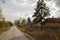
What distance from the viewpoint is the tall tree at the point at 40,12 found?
3.12 m

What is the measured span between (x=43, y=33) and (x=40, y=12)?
47 cm

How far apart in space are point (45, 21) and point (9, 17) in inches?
31.4

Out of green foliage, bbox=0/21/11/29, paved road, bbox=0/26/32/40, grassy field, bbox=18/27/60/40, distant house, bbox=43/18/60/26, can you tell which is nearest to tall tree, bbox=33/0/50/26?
distant house, bbox=43/18/60/26

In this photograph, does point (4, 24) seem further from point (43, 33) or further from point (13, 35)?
point (43, 33)

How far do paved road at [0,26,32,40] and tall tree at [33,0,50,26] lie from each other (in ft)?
1.40

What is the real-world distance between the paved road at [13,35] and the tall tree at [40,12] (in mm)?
428

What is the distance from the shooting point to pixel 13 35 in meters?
3.07

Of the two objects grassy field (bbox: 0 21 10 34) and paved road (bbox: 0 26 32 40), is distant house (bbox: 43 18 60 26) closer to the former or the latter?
paved road (bbox: 0 26 32 40)

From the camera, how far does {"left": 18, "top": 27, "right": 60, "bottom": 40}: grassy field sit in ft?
10.0

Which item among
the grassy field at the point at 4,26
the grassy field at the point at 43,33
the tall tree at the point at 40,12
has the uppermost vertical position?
the tall tree at the point at 40,12

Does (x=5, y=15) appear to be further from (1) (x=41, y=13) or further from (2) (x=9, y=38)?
(1) (x=41, y=13)

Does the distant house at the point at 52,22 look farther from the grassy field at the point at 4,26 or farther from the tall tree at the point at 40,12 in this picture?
the grassy field at the point at 4,26

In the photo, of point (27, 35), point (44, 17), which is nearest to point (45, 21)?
point (44, 17)

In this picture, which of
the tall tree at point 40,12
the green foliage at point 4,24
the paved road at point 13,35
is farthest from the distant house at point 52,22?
the green foliage at point 4,24
